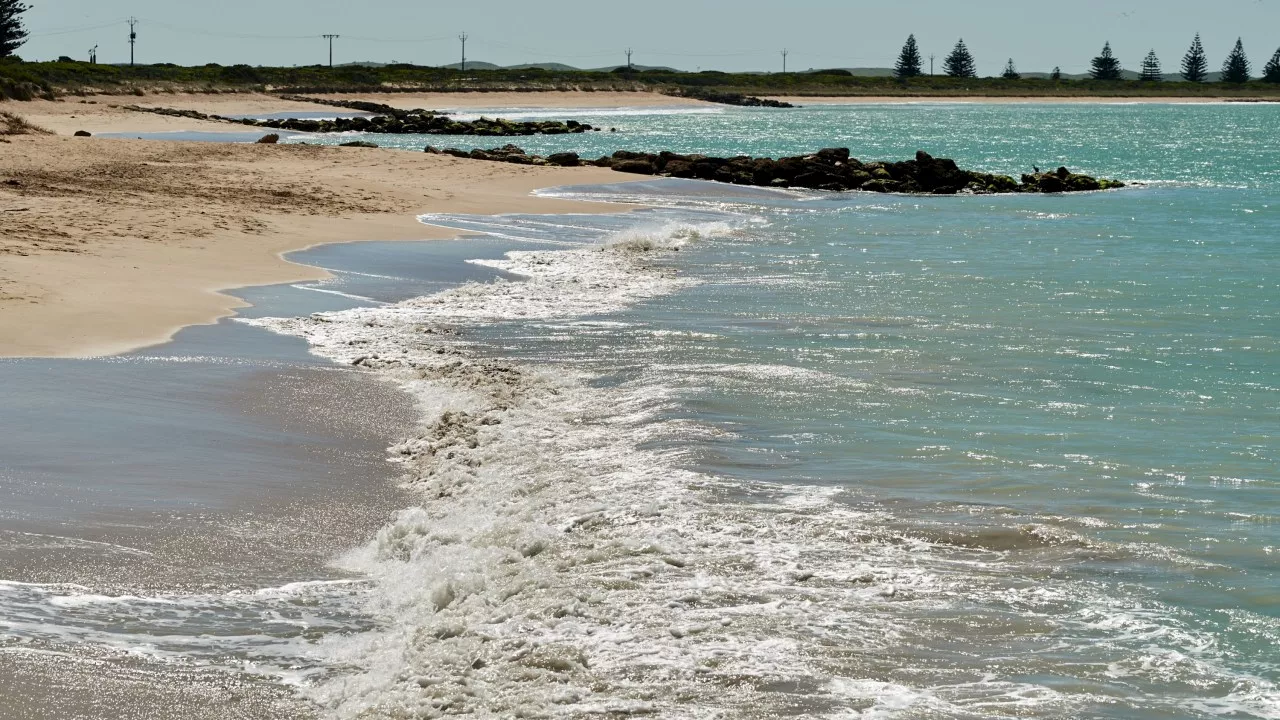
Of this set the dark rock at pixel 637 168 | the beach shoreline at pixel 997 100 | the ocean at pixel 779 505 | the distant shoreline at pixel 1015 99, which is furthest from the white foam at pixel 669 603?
the distant shoreline at pixel 1015 99

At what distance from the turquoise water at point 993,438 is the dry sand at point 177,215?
2932 millimetres

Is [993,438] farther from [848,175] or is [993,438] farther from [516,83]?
[516,83]

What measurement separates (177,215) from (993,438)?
46.7ft

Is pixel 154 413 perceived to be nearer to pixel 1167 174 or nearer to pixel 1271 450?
pixel 1271 450

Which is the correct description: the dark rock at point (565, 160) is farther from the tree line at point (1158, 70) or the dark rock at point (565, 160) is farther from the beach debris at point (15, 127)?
the tree line at point (1158, 70)

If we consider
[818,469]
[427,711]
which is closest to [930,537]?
[818,469]

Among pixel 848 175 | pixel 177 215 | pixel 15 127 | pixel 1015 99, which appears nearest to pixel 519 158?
pixel 848 175

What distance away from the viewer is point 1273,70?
186 m

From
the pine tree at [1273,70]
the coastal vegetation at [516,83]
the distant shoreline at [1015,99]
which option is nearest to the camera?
the coastal vegetation at [516,83]

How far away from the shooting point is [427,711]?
191 inches

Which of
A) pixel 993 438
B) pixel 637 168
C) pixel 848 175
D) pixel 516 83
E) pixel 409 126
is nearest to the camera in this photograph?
pixel 993 438

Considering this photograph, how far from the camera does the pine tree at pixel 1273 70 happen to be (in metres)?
186

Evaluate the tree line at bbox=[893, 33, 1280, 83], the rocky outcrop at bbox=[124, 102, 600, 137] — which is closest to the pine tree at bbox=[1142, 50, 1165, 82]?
the tree line at bbox=[893, 33, 1280, 83]

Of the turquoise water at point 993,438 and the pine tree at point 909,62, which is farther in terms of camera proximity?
the pine tree at point 909,62
